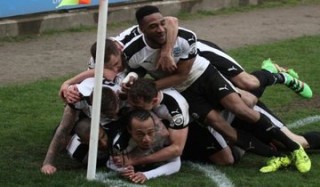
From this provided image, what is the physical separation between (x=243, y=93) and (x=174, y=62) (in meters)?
0.89

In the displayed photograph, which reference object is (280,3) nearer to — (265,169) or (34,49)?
(34,49)

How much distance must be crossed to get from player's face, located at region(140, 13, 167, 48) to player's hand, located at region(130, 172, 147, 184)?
1.06 m

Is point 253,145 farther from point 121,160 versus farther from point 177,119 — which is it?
point 121,160

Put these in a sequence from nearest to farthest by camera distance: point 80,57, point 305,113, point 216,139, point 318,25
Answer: point 216,139
point 305,113
point 80,57
point 318,25

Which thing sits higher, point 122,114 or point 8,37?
point 122,114

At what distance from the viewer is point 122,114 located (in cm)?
633

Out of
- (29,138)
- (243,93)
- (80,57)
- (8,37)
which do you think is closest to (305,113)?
(243,93)

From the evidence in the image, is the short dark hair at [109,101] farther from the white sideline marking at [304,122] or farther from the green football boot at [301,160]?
the white sideline marking at [304,122]

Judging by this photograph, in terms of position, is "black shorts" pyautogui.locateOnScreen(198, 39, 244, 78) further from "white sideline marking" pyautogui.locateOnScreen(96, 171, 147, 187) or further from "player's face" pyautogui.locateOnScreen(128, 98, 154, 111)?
"white sideline marking" pyautogui.locateOnScreen(96, 171, 147, 187)

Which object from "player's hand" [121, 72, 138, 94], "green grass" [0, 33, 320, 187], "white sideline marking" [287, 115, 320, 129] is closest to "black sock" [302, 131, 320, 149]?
"green grass" [0, 33, 320, 187]

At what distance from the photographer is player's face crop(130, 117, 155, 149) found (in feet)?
19.8

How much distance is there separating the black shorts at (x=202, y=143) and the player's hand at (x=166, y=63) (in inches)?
27.0

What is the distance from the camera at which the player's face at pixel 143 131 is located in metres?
6.04

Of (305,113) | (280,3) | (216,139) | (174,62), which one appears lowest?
(280,3)
